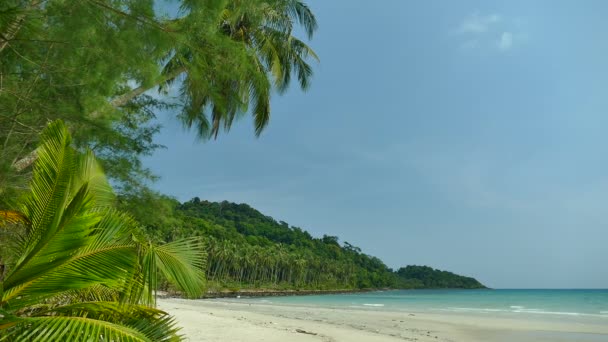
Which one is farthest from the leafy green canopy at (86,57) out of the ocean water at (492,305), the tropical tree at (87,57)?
the ocean water at (492,305)

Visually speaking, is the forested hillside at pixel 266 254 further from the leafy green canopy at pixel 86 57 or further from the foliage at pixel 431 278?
the leafy green canopy at pixel 86 57

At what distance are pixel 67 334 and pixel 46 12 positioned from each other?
2.67 metres

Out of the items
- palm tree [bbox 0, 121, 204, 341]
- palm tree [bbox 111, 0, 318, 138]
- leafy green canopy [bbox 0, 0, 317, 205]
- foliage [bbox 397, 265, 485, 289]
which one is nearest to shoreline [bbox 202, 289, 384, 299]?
palm tree [bbox 111, 0, 318, 138]

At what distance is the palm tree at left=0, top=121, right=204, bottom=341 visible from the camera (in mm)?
2824

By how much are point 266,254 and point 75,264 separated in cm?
7621

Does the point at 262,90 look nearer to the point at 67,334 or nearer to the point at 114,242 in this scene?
the point at 114,242

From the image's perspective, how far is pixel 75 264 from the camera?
2988 mm

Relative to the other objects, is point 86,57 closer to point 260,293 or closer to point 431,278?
point 260,293

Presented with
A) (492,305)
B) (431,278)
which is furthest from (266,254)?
(431,278)

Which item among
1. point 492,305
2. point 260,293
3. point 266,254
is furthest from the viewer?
point 266,254

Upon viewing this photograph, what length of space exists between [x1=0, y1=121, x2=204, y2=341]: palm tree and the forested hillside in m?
49.3

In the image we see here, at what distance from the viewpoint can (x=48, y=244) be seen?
111 inches

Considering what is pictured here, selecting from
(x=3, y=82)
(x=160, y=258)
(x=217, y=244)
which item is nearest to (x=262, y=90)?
(x=3, y=82)

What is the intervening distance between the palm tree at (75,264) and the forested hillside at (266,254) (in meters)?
49.3
